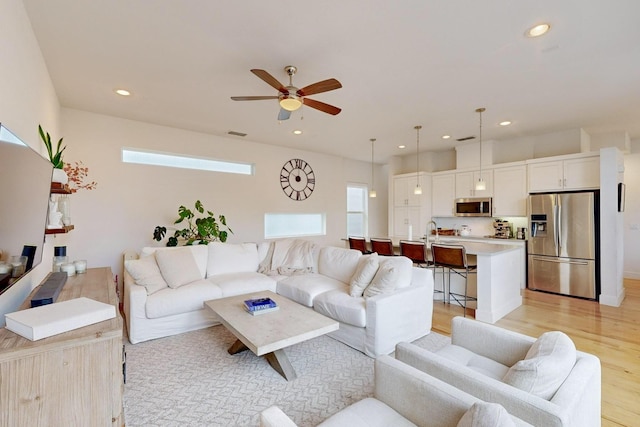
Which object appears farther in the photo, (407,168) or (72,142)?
(407,168)

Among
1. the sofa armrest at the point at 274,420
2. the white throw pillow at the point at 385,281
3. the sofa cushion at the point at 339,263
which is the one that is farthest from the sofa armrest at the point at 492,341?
the sofa cushion at the point at 339,263

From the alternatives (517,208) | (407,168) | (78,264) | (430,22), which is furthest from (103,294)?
(407,168)

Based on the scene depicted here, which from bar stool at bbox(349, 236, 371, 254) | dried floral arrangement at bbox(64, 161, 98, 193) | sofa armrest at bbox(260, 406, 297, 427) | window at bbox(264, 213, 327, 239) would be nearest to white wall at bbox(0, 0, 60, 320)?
dried floral arrangement at bbox(64, 161, 98, 193)

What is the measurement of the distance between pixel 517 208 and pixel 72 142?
23.7ft

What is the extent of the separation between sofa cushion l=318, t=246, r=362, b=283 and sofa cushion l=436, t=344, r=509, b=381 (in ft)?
5.74

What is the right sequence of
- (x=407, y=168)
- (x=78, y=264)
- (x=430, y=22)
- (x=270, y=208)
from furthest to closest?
(x=407, y=168) < (x=270, y=208) < (x=78, y=264) < (x=430, y=22)

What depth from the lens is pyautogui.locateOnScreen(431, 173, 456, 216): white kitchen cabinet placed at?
616 centimetres

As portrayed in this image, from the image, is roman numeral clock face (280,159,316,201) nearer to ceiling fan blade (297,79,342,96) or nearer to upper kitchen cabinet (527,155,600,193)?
ceiling fan blade (297,79,342,96)

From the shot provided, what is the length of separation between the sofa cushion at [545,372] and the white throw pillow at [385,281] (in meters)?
1.51

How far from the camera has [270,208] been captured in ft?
19.0

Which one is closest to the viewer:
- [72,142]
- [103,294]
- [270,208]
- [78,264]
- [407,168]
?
[103,294]

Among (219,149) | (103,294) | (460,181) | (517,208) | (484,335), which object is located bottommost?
(484,335)

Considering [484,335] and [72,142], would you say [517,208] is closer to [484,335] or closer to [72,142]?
[484,335]

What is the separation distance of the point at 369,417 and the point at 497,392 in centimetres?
54
